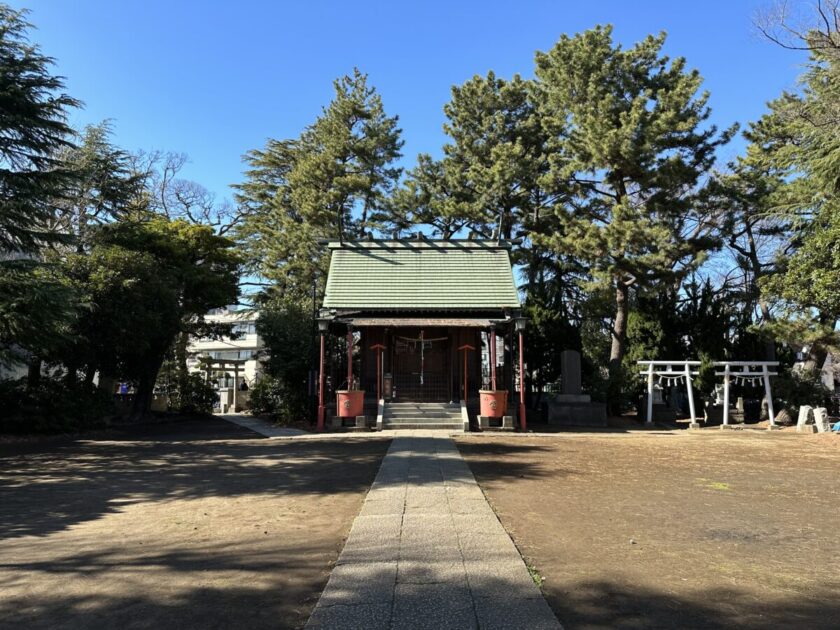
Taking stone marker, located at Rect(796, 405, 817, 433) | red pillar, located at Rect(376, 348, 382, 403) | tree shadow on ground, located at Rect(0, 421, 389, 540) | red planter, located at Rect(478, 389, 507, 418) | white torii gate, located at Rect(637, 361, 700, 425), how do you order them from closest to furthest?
tree shadow on ground, located at Rect(0, 421, 389, 540) < red planter, located at Rect(478, 389, 507, 418) < stone marker, located at Rect(796, 405, 817, 433) < red pillar, located at Rect(376, 348, 382, 403) < white torii gate, located at Rect(637, 361, 700, 425)

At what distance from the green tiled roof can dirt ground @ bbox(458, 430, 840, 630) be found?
7.91m

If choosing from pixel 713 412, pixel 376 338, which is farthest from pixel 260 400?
pixel 713 412

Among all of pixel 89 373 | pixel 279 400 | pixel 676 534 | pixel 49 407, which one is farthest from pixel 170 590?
pixel 279 400

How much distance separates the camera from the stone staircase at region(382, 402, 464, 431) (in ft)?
53.4

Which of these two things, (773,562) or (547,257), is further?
(547,257)

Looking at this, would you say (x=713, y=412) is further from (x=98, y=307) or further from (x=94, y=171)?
(x=94, y=171)

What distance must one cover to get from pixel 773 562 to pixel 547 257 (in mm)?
22991

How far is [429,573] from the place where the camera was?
413 centimetres

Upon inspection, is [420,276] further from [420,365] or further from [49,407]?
[49,407]

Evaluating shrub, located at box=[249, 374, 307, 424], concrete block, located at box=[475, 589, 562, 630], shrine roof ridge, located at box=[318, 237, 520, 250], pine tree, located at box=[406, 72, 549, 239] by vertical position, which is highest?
pine tree, located at box=[406, 72, 549, 239]

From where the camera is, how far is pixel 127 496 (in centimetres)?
745

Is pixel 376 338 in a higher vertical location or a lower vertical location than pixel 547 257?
lower

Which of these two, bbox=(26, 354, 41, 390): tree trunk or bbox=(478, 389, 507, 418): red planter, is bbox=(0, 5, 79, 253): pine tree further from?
bbox=(478, 389, 507, 418): red planter

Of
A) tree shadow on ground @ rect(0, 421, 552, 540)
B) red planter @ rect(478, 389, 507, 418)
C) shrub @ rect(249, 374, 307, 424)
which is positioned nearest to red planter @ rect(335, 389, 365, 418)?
tree shadow on ground @ rect(0, 421, 552, 540)
